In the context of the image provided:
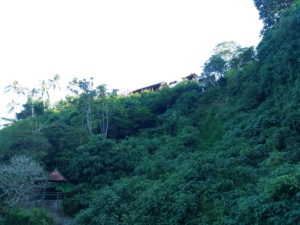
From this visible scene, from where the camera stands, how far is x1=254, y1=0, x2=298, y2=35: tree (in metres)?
21.8

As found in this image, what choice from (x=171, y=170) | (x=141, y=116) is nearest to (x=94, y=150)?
(x=171, y=170)

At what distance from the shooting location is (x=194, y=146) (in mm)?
19359

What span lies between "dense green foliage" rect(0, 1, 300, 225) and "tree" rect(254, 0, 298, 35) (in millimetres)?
1613

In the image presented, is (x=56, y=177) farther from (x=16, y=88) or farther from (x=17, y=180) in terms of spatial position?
(x=16, y=88)

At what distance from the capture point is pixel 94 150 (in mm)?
18703

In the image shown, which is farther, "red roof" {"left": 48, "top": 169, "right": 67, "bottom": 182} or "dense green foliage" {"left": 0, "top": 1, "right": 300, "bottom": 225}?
"red roof" {"left": 48, "top": 169, "right": 67, "bottom": 182}

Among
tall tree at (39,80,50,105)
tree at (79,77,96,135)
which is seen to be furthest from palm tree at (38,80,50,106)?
tree at (79,77,96,135)

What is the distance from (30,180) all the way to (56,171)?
2685 mm

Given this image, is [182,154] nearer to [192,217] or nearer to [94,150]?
[94,150]

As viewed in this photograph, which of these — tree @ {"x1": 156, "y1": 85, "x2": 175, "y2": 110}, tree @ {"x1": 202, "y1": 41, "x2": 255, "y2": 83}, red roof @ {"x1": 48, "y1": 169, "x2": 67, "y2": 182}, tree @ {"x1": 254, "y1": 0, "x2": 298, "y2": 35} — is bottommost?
red roof @ {"x1": 48, "y1": 169, "x2": 67, "y2": 182}

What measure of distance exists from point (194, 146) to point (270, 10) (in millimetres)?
11744

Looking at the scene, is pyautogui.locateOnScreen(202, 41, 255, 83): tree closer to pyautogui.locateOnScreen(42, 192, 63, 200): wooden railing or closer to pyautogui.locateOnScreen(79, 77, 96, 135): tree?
pyautogui.locateOnScreen(79, 77, 96, 135): tree

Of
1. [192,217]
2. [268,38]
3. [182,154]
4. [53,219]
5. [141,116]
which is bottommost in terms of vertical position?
[53,219]

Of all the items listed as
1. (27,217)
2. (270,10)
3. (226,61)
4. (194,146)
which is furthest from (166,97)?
(27,217)
